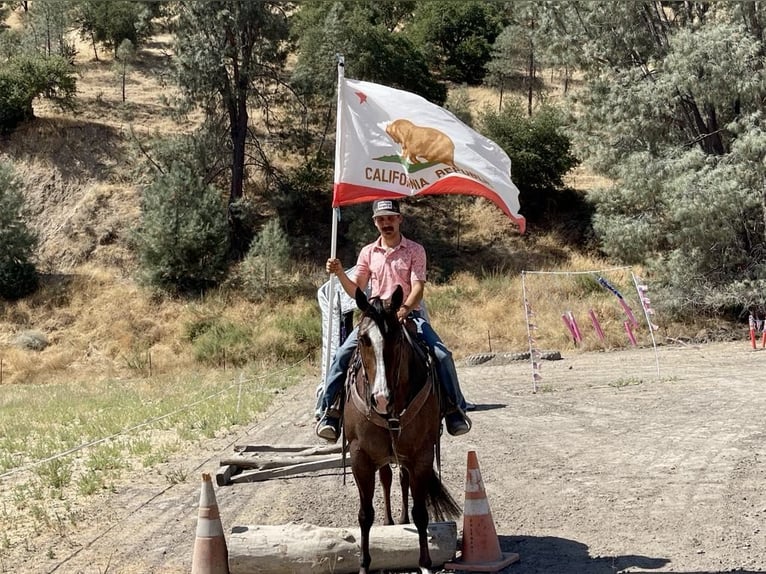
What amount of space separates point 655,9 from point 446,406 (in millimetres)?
28861

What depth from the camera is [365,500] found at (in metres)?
6.99

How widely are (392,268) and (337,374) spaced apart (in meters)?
1.05

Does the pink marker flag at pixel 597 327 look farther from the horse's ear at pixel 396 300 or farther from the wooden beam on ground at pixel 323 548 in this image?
the horse's ear at pixel 396 300

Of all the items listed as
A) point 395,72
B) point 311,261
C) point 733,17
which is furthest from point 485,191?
point 395,72

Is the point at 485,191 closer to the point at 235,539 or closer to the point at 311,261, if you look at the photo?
the point at 235,539

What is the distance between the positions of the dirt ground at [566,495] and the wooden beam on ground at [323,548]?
68 cm

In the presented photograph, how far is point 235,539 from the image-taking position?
7.00 meters

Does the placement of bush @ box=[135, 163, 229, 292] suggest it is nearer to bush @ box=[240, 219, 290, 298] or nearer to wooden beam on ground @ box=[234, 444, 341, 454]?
bush @ box=[240, 219, 290, 298]

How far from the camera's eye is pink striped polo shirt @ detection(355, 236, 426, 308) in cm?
759

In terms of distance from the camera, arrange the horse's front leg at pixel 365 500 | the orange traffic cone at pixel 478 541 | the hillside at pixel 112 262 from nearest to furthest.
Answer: the horse's front leg at pixel 365 500
the orange traffic cone at pixel 478 541
the hillside at pixel 112 262

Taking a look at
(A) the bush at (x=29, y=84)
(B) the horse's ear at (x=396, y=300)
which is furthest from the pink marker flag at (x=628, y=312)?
(A) the bush at (x=29, y=84)

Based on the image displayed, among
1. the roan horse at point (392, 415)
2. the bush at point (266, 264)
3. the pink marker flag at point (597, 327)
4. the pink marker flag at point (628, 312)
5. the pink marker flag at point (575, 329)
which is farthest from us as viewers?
the bush at point (266, 264)

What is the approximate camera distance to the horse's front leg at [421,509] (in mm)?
6887

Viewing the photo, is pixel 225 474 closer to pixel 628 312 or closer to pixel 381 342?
pixel 381 342
